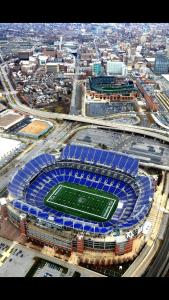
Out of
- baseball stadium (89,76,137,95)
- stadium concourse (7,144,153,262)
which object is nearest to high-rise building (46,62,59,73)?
baseball stadium (89,76,137,95)

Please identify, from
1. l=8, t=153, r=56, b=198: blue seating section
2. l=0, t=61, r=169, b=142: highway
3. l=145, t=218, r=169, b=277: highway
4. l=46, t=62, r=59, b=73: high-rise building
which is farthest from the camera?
l=46, t=62, r=59, b=73: high-rise building

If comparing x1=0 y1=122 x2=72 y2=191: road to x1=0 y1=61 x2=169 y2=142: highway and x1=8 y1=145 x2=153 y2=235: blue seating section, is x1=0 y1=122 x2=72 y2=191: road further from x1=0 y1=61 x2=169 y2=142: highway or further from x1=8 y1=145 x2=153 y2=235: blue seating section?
x1=8 y1=145 x2=153 y2=235: blue seating section

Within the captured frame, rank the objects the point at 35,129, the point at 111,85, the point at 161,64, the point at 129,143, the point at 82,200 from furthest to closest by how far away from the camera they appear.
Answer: the point at 161,64 < the point at 111,85 < the point at 35,129 < the point at 129,143 < the point at 82,200

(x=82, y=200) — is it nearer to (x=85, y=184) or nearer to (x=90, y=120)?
(x=85, y=184)

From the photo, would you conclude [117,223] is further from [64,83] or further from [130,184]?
[64,83]

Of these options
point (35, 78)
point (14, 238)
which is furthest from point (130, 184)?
point (35, 78)

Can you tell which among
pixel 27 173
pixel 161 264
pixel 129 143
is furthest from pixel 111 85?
pixel 161 264

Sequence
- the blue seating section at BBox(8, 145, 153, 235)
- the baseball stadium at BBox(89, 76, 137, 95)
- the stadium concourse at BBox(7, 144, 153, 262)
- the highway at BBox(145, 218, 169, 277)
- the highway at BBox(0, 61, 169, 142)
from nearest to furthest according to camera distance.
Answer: the highway at BBox(145, 218, 169, 277) < the stadium concourse at BBox(7, 144, 153, 262) < the blue seating section at BBox(8, 145, 153, 235) < the highway at BBox(0, 61, 169, 142) < the baseball stadium at BBox(89, 76, 137, 95)

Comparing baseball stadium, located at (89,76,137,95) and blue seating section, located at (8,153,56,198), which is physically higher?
baseball stadium, located at (89,76,137,95)
